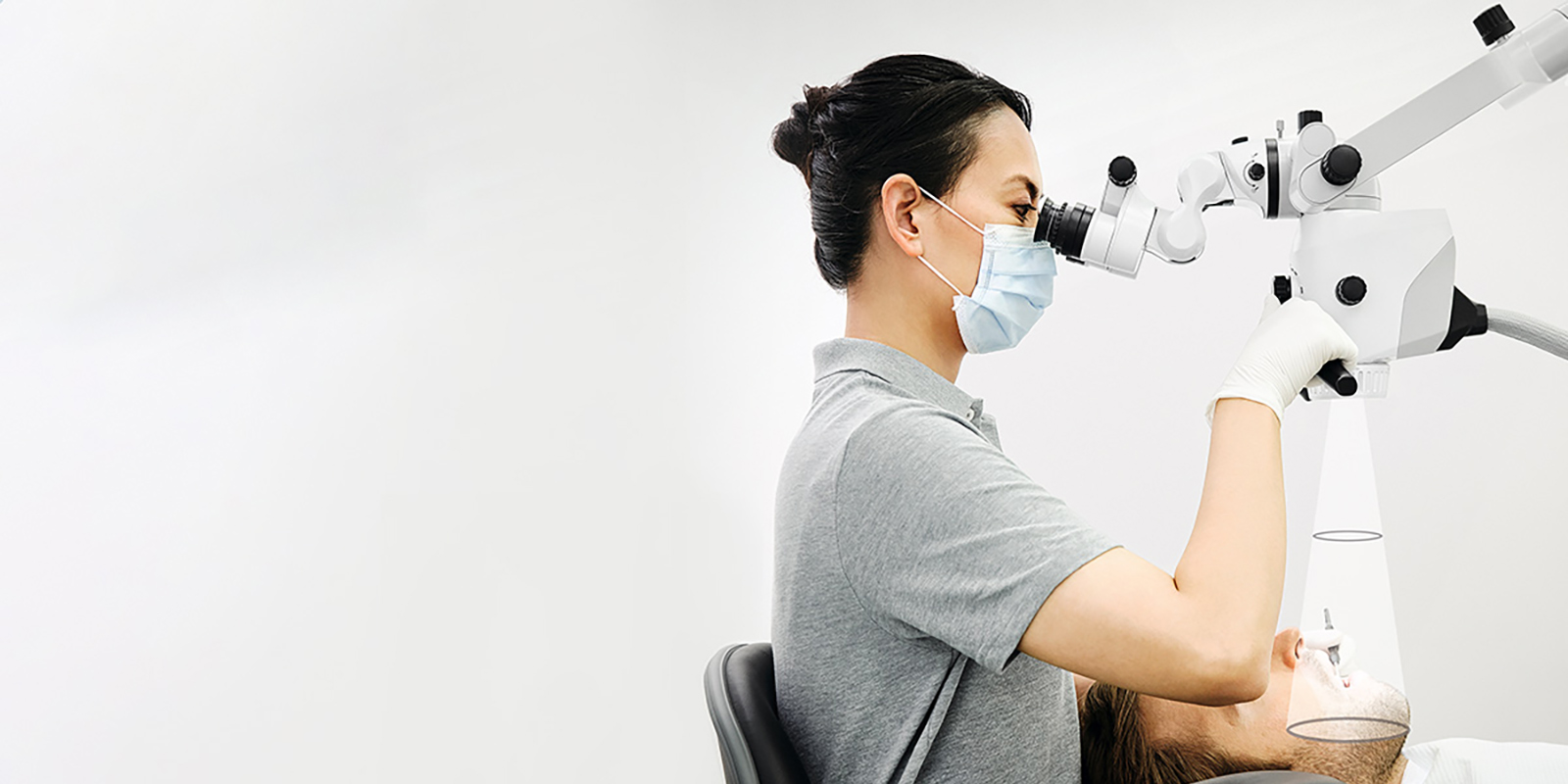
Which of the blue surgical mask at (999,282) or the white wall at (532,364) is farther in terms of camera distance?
the white wall at (532,364)

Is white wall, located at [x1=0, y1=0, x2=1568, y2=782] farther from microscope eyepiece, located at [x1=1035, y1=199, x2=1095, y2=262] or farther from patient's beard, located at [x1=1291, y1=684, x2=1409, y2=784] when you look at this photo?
microscope eyepiece, located at [x1=1035, y1=199, x2=1095, y2=262]

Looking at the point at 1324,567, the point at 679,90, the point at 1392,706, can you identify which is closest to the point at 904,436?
the point at 1324,567

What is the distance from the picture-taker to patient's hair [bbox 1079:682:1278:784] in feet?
3.79

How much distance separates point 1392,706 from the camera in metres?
0.94

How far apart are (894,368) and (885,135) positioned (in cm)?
27

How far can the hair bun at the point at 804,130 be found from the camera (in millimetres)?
1186

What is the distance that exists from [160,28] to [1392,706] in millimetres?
1997

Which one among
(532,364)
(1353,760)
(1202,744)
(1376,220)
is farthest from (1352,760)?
(532,364)

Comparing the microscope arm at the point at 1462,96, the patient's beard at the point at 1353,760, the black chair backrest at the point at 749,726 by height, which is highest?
the microscope arm at the point at 1462,96

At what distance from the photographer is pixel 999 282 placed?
1105mm

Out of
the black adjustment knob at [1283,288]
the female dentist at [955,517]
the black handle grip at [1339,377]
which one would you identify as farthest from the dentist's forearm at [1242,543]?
the black adjustment knob at [1283,288]

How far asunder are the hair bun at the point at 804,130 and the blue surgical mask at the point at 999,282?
17 cm

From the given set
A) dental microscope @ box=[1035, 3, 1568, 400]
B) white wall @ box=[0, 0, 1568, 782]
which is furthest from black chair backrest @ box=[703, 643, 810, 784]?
white wall @ box=[0, 0, 1568, 782]

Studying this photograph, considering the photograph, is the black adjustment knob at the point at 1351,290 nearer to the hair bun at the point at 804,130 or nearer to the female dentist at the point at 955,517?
the female dentist at the point at 955,517
